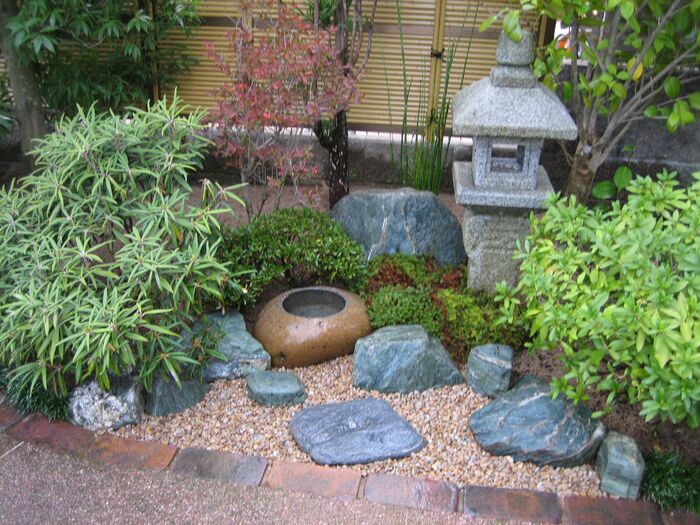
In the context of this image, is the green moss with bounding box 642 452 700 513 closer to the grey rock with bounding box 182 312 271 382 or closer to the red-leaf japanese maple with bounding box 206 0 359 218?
the grey rock with bounding box 182 312 271 382

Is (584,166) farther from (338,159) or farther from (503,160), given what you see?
(338,159)

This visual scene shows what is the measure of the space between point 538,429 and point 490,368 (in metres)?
0.48

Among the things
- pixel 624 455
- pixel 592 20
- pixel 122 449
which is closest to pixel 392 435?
pixel 624 455

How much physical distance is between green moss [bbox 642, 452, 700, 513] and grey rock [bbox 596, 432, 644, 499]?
67 mm

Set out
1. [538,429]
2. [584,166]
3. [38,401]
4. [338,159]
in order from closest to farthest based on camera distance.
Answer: [538,429] < [38,401] < [584,166] < [338,159]

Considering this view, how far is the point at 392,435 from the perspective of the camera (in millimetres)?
3701

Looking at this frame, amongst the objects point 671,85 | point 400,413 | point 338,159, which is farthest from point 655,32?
point 400,413

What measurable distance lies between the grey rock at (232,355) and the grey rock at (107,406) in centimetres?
45

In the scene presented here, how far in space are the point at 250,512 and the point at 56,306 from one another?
54.6 inches

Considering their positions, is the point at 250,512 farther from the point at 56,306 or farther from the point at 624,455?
the point at 624,455

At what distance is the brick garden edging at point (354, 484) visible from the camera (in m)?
3.25

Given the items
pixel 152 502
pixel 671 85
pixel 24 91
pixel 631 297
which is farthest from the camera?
pixel 24 91

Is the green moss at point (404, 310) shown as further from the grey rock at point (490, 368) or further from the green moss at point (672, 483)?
the green moss at point (672, 483)

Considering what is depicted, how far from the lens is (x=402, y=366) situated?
406 cm
